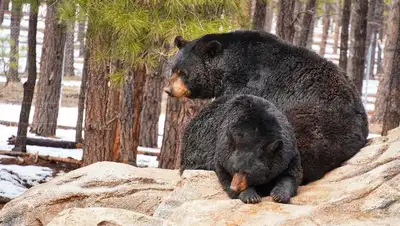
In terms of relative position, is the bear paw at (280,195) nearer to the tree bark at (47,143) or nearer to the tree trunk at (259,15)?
the tree trunk at (259,15)

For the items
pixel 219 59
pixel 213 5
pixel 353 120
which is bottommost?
pixel 353 120

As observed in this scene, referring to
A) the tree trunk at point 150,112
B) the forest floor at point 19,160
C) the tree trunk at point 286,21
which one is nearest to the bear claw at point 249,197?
the forest floor at point 19,160

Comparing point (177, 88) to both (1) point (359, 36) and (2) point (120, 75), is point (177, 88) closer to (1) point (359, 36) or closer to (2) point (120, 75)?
(2) point (120, 75)

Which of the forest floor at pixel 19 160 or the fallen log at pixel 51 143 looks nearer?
the forest floor at pixel 19 160

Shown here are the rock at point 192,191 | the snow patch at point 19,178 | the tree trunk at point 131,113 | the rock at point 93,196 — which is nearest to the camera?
the rock at point 192,191

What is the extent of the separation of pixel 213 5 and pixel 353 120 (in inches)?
156

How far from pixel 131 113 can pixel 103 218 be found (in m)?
5.87

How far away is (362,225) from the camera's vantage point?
4.91 m

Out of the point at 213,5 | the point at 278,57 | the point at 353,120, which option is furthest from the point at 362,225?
the point at 213,5

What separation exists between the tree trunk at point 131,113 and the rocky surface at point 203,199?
3.59 m

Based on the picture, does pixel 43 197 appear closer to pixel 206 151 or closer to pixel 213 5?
pixel 206 151

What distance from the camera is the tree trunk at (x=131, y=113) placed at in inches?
427

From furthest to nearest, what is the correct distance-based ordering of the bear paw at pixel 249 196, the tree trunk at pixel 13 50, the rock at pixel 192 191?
1. the tree trunk at pixel 13 50
2. the rock at pixel 192 191
3. the bear paw at pixel 249 196

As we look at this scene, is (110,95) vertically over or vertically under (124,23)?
under
